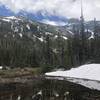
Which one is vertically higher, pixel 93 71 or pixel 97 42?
pixel 97 42

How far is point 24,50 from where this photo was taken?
6501 inches

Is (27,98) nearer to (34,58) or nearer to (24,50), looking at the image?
(34,58)

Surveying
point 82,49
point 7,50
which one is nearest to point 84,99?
point 82,49

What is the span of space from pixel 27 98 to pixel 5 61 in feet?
361

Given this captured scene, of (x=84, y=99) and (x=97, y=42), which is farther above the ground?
(x=97, y=42)

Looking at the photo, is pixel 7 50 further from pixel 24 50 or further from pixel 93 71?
pixel 93 71

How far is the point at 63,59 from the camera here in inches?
5989

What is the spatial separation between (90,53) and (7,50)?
41.6 m

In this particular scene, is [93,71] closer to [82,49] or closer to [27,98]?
[27,98]

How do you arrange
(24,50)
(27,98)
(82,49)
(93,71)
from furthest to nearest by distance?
(24,50), (82,49), (93,71), (27,98)

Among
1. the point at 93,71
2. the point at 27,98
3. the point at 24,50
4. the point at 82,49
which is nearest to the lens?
the point at 27,98

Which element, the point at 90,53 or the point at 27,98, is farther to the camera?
the point at 90,53

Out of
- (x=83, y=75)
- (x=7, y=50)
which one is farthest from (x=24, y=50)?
(x=83, y=75)

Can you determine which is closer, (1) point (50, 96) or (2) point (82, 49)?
(1) point (50, 96)
